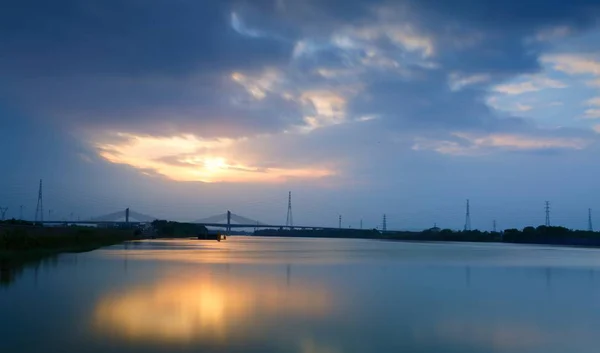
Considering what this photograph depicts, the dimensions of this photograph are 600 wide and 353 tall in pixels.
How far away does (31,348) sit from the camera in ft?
27.3

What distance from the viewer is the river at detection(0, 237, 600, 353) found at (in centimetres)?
905

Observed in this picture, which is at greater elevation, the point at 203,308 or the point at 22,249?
the point at 22,249

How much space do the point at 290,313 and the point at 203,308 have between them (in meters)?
1.87

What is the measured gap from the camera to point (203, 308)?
12.4 meters

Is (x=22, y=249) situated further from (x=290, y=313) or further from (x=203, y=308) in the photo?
(x=290, y=313)

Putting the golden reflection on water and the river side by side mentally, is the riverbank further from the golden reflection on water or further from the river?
the golden reflection on water

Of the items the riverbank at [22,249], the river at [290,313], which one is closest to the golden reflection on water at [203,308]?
the river at [290,313]

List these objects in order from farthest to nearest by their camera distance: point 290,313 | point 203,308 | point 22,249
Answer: point 22,249, point 203,308, point 290,313

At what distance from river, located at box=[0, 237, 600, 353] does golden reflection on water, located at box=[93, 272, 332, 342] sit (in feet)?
0.09

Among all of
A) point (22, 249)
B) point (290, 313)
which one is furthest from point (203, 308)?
point (22, 249)

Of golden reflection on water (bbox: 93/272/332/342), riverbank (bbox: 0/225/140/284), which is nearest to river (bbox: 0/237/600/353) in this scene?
golden reflection on water (bbox: 93/272/332/342)

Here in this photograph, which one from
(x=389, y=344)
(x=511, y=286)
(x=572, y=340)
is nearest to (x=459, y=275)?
(x=511, y=286)

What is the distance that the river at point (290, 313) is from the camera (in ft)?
29.7

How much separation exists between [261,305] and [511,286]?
353 inches
